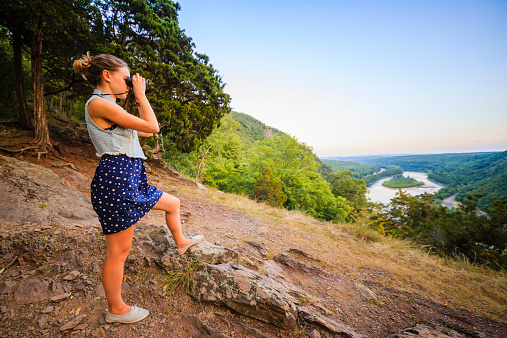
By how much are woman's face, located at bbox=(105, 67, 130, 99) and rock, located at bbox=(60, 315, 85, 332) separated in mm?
1761

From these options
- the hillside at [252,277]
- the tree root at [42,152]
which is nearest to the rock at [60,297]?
the hillside at [252,277]

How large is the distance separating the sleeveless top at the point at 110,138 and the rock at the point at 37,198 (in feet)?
7.64

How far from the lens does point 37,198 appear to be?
3145mm

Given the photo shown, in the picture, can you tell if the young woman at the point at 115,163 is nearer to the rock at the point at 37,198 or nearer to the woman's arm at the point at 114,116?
the woman's arm at the point at 114,116

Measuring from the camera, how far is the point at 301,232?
592 cm

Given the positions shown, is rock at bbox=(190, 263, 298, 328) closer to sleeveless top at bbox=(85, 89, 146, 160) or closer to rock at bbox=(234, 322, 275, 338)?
rock at bbox=(234, 322, 275, 338)

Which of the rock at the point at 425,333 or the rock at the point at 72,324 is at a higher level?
the rock at the point at 72,324

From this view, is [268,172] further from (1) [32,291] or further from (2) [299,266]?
(1) [32,291]

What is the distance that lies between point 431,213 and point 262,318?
76.7 ft

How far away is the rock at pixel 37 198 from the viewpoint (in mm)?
2727

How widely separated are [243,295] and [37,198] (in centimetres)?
384

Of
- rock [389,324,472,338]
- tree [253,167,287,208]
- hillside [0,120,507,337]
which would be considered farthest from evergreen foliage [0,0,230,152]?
rock [389,324,472,338]

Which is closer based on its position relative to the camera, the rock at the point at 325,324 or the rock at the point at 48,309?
the rock at the point at 48,309

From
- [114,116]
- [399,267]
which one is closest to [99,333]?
[114,116]
